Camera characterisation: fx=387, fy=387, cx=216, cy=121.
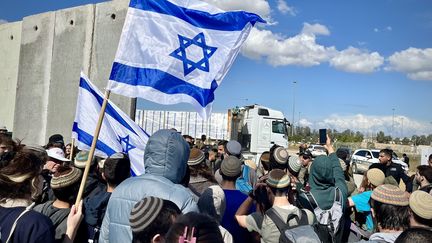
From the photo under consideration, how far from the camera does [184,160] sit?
2637 millimetres

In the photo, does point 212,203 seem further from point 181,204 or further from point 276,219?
point 181,204

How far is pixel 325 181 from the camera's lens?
446cm

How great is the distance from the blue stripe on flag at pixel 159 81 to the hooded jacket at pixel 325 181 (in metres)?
1.56

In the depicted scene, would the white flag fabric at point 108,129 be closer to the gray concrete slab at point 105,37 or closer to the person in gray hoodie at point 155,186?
the person in gray hoodie at point 155,186

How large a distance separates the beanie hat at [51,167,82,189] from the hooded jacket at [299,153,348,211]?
99.7 inches

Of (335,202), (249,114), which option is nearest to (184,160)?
(335,202)

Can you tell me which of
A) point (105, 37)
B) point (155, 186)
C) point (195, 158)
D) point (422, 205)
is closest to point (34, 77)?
point (105, 37)

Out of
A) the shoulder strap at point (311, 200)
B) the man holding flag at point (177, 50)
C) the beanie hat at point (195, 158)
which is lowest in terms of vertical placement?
the shoulder strap at point (311, 200)

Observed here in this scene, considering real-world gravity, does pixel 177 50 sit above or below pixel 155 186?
above

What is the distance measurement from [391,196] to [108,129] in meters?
3.20

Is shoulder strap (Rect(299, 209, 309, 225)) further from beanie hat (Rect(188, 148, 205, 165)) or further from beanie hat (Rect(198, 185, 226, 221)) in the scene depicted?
beanie hat (Rect(188, 148, 205, 165))

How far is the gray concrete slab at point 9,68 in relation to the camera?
12.8m

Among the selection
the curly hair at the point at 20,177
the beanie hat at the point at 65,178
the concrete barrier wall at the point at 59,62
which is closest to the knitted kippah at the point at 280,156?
the beanie hat at the point at 65,178

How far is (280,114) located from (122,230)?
19154 millimetres
